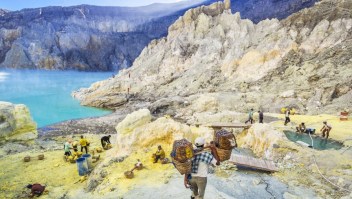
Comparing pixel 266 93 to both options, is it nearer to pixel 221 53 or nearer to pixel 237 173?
pixel 221 53

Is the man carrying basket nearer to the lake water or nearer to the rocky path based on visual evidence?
the rocky path

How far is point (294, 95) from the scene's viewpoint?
3319cm

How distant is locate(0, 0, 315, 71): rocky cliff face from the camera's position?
110688mm

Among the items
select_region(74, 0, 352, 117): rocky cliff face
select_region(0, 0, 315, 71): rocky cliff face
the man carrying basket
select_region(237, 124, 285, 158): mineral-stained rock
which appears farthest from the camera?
select_region(0, 0, 315, 71): rocky cliff face

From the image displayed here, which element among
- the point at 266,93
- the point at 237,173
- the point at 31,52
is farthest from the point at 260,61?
the point at 31,52

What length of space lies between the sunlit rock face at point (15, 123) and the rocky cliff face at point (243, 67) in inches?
673

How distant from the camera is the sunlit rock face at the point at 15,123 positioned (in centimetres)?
2227

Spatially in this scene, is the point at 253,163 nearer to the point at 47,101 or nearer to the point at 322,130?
the point at 322,130

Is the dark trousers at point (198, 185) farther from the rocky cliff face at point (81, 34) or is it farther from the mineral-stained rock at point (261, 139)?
the rocky cliff face at point (81, 34)

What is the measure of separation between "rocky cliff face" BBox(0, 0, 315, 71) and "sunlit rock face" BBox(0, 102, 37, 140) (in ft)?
296

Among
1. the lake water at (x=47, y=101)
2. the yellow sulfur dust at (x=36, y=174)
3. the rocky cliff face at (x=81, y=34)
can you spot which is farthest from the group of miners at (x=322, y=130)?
the rocky cliff face at (x=81, y=34)

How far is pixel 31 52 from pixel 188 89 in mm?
90740

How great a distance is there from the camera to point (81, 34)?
117 meters

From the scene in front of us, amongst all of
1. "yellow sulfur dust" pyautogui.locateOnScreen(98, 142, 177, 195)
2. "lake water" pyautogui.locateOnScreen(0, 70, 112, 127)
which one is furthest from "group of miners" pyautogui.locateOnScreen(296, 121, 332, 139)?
"lake water" pyautogui.locateOnScreen(0, 70, 112, 127)
